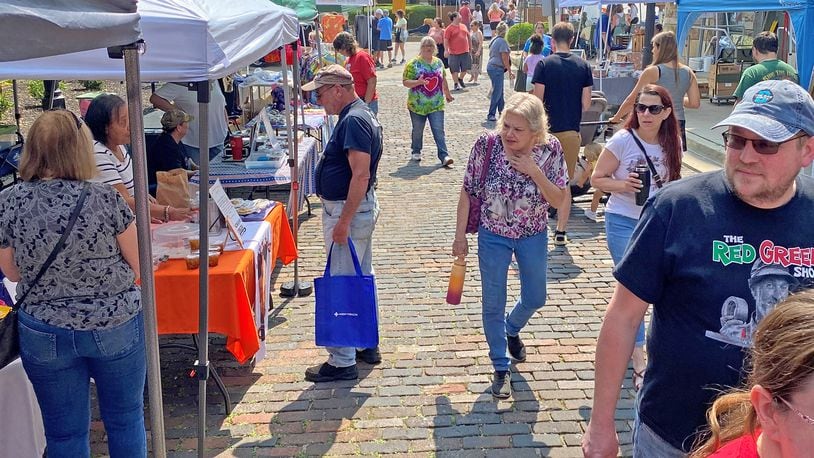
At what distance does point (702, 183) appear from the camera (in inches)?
87.0

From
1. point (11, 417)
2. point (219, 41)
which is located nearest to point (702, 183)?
point (219, 41)

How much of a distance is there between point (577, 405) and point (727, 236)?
8.28 ft

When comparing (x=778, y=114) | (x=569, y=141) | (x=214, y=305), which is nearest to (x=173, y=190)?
(x=214, y=305)

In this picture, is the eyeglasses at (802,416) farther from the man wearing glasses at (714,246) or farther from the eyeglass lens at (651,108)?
Result: the eyeglass lens at (651,108)

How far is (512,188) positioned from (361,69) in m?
6.40

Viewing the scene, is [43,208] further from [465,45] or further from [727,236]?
[465,45]

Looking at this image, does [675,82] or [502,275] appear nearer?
[502,275]

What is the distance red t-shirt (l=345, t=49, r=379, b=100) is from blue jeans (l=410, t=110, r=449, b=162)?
0.90 meters

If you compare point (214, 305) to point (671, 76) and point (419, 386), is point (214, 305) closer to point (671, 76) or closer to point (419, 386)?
point (419, 386)

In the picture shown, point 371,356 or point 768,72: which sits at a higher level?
point 768,72

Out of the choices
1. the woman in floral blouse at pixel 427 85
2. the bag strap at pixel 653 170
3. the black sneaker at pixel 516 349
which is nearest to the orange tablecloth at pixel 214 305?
the black sneaker at pixel 516 349

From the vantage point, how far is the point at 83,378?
3.15 m

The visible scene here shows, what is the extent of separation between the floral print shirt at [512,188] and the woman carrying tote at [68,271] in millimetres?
1933

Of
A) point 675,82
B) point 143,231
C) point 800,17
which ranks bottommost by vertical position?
point 143,231
